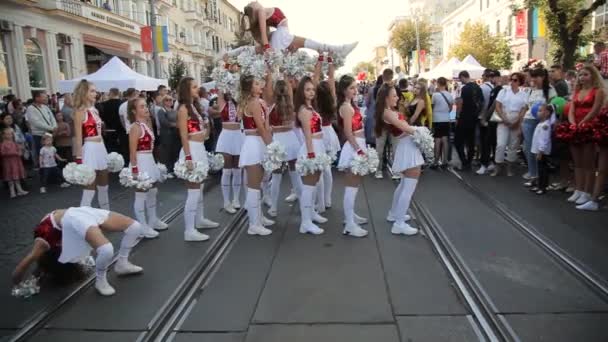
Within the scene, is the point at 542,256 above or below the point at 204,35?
below

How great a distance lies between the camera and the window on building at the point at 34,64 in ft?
70.0

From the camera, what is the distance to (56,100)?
16.8m

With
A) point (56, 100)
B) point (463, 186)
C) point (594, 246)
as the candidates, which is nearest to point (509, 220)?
point (594, 246)

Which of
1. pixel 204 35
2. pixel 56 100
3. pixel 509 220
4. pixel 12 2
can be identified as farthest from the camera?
pixel 204 35

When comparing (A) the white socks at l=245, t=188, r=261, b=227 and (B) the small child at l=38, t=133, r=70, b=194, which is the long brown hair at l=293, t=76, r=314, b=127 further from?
(B) the small child at l=38, t=133, r=70, b=194

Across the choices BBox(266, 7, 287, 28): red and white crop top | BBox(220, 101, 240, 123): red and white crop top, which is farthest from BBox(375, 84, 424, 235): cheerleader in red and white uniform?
BBox(220, 101, 240, 123): red and white crop top

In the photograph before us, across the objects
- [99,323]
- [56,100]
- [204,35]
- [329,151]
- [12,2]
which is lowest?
[99,323]

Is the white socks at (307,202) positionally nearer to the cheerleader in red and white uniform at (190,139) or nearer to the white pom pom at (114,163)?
the cheerleader in red and white uniform at (190,139)

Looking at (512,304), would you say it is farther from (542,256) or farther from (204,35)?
(204,35)

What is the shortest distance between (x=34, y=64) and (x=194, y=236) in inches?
782

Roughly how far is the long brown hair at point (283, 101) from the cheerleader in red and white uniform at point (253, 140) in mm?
276

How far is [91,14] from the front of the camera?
26.4 m

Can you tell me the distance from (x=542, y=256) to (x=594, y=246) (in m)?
0.78

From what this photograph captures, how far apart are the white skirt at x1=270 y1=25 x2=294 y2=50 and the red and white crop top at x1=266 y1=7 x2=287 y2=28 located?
74mm
